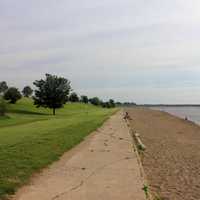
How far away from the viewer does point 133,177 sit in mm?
8555

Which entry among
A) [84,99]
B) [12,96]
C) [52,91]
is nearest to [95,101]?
[84,99]

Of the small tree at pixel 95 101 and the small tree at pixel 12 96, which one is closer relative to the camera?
the small tree at pixel 12 96

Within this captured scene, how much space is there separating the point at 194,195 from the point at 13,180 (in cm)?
380

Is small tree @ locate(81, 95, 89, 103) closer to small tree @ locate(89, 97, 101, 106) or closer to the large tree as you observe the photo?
small tree @ locate(89, 97, 101, 106)

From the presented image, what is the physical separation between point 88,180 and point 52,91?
55.3 m

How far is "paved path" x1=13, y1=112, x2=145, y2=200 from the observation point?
6793 millimetres

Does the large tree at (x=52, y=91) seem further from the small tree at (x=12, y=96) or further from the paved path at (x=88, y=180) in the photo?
the paved path at (x=88, y=180)

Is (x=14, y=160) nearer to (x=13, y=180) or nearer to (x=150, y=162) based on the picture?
(x=13, y=180)

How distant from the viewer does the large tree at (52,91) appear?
62938mm

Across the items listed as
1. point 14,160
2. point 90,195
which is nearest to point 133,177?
point 90,195

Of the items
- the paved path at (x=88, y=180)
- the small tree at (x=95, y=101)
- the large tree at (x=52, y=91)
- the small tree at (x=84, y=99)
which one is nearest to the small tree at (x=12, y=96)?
the large tree at (x=52, y=91)

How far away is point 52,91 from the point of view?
206 feet

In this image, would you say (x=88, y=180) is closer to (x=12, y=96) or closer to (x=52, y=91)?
(x=52, y=91)

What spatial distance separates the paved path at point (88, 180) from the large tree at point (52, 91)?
5109cm
